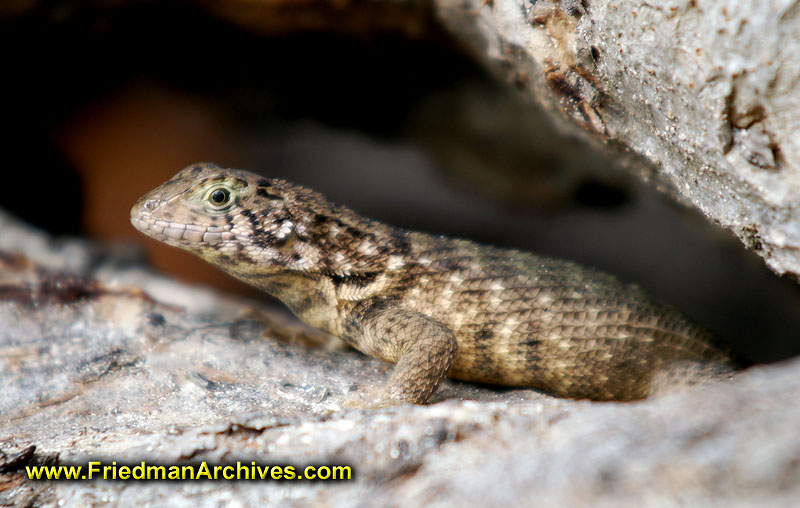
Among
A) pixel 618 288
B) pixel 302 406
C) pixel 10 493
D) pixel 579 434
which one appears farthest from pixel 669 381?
pixel 10 493

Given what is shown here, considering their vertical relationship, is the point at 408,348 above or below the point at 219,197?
below

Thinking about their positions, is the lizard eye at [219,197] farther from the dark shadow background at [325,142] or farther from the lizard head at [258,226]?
the dark shadow background at [325,142]

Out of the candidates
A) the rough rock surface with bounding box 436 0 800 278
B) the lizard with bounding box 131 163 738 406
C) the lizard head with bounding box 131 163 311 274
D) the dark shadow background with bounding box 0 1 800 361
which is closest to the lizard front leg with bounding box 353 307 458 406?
the lizard with bounding box 131 163 738 406

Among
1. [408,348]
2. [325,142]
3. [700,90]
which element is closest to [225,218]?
[408,348]

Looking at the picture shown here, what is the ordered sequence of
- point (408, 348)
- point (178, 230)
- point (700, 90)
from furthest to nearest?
point (178, 230) < point (408, 348) < point (700, 90)

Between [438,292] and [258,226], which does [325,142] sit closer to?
[258,226]

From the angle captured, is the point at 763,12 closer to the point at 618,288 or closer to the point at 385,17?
the point at 618,288

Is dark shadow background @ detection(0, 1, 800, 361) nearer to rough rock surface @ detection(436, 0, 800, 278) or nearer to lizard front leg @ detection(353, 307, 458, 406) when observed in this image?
rough rock surface @ detection(436, 0, 800, 278)
